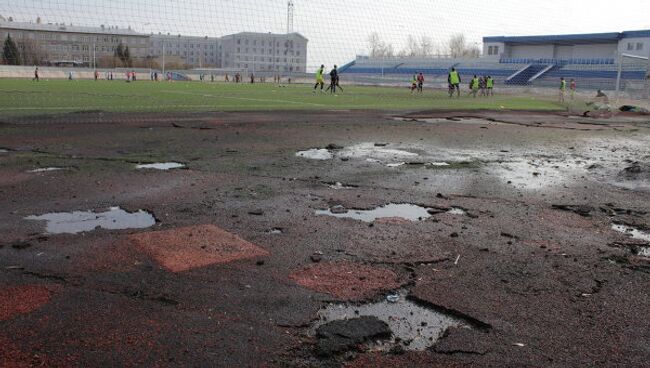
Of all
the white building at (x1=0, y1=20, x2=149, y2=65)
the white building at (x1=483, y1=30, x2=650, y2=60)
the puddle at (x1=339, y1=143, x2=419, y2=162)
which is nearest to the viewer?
the puddle at (x1=339, y1=143, x2=419, y2=162)

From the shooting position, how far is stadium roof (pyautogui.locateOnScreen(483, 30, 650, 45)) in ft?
240

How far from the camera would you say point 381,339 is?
123 inches

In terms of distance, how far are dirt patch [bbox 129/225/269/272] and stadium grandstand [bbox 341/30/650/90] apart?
5800cm

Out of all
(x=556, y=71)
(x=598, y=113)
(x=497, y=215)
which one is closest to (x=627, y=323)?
(x=497, y=215)

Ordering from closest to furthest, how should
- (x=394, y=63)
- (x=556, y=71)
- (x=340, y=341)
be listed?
(x=340, y=341) → (x=556, y=71) → (x=394, y=63)

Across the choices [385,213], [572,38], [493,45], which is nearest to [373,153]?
[385,213]

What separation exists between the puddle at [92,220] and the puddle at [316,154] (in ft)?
14.9

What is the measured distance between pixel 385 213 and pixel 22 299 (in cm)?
367

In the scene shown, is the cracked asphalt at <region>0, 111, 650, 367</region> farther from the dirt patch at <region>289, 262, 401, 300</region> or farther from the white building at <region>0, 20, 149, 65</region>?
the white building at <region>0, 20, 149, 65</region>

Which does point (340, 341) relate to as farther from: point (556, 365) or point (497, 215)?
point (497, 215)

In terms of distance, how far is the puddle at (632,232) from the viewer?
17.6 ft

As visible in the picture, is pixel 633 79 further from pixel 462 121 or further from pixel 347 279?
pixel 347 279

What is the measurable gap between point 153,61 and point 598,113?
239 feet

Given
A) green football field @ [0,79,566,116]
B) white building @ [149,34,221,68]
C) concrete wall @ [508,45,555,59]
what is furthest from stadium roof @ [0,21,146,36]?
concrete wall @ [508,45,555,59]
